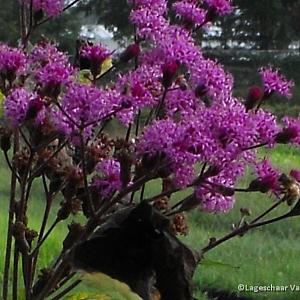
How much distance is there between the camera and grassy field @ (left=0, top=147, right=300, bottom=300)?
5.96 ft

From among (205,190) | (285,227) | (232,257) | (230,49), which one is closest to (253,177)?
(205,190)

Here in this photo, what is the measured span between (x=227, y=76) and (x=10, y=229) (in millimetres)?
215

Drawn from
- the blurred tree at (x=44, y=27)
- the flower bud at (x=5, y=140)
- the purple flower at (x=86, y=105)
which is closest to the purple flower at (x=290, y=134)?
the purple flower at (x=86, y=105)

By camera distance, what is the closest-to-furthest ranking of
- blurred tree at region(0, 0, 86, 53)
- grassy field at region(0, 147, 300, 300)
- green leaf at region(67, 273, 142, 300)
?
green leaf at region(67, 273, 142, 300) < grassy field at region(0, 147, 300, 300) < blurred tree at region(0, 0, 86, 53)

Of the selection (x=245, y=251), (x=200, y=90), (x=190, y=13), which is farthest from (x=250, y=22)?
(x=200, y=90)

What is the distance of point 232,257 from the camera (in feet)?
6.50

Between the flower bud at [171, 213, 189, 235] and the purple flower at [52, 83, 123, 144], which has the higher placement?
the purple flower at [52, 83, 123, 144]

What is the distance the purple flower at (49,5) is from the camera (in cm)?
73

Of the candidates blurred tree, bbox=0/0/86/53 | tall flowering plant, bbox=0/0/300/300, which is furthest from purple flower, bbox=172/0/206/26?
blurred tree, bbox=0/0/86/53

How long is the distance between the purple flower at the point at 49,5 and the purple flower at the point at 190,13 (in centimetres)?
10

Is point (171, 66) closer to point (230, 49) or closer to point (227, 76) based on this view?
point (227, 76)

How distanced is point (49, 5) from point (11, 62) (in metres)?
0.11

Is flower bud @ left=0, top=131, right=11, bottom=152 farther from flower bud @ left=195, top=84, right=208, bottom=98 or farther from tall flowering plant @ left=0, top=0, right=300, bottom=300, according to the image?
flower bud @ left=195, top=84, right=208, bottom=98

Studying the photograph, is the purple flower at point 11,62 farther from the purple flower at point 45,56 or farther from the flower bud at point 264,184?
the flower bud at point 264,184
